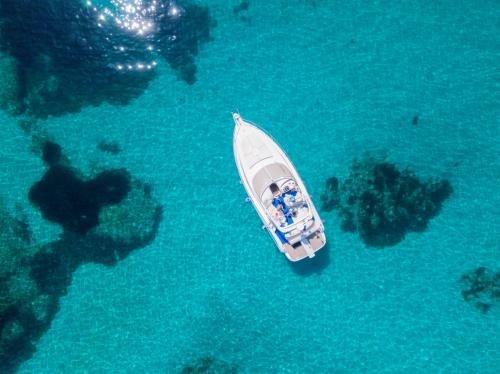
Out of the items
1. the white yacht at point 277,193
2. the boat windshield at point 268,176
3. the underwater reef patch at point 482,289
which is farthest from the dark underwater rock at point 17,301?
the underwater reef patch at point 482,289

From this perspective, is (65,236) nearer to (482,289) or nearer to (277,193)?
(277,193)

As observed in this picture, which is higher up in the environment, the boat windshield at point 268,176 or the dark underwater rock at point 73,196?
the dark underwater rock at point 73,196

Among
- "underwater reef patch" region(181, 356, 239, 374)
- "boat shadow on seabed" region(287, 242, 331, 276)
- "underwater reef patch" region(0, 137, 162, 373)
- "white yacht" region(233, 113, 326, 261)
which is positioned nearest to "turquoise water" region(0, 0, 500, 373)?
"boat shadow on seabed" region(287, 242, 331, 276)

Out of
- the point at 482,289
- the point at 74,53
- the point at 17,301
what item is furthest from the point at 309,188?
the point at 17,301

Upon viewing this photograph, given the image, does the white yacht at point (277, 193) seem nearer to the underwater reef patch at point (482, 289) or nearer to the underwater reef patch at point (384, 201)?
the underwater reef patch at point (384, 201)

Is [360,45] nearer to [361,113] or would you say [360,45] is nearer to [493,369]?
[361,113]

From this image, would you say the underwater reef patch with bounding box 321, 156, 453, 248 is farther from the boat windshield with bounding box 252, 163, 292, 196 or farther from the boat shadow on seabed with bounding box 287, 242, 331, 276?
the boat windshield with bounding box 252, 163, 292, 196
